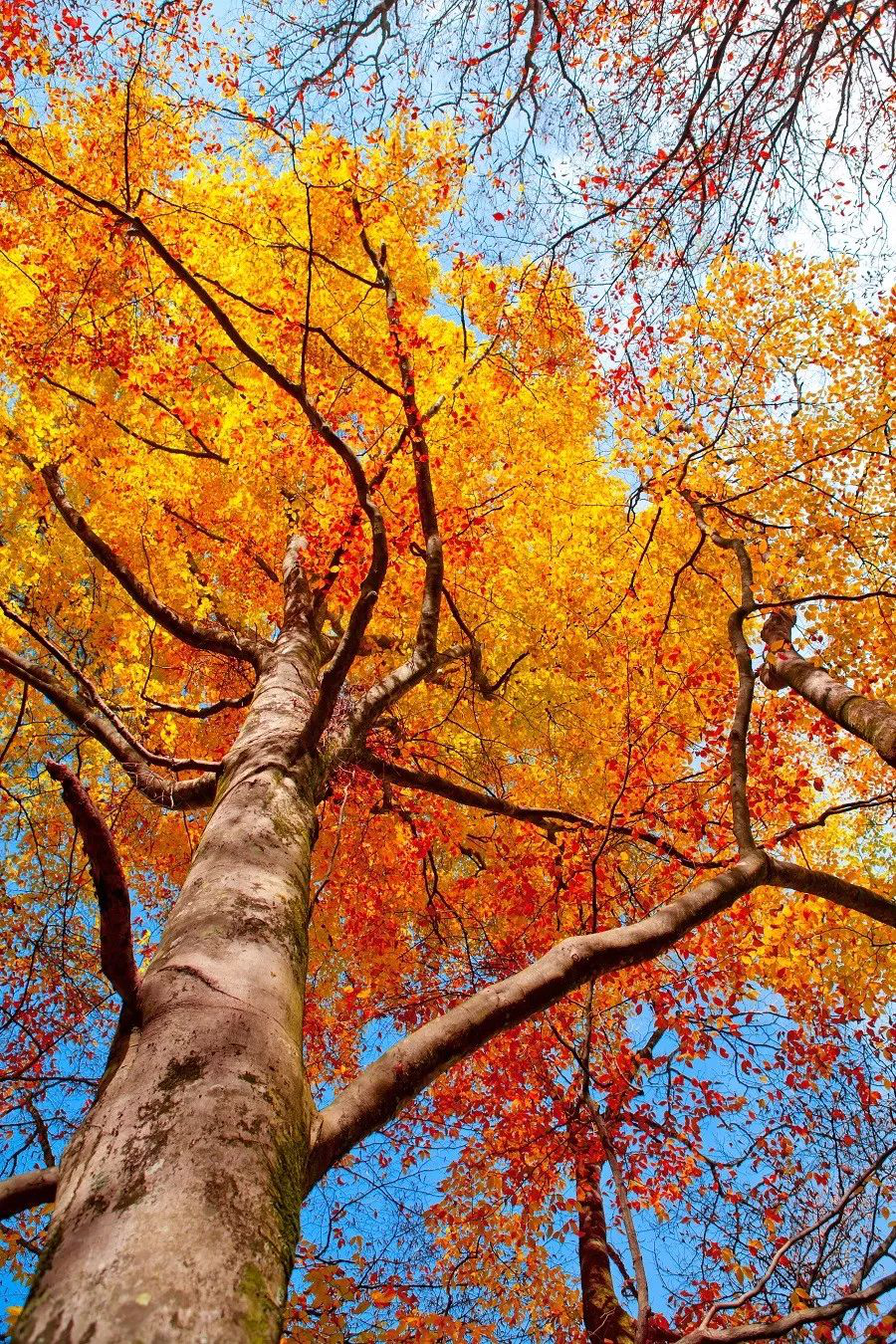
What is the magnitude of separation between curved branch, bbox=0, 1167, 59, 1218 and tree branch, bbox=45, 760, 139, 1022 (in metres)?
0.36

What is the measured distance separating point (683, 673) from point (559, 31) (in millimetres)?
7897

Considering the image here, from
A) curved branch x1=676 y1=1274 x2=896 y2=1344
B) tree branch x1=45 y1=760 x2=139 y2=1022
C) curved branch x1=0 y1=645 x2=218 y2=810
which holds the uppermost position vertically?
curved branch x1=0 y1=645 x2=218 y2=810

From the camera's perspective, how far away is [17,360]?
722cm

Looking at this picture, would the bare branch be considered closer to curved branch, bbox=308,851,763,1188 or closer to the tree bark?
curved branch, bbox=308,851,763,1188

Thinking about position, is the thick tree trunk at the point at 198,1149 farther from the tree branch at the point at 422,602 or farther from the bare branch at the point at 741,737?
the bare branch at the point at 741,737

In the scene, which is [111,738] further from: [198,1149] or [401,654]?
[401,654]

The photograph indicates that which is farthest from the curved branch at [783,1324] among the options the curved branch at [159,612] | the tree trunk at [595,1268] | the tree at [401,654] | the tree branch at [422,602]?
the curved branch at [159,612]

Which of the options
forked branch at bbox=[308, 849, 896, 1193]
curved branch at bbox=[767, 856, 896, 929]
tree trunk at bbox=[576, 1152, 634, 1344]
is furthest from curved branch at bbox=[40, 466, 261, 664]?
tree trunk at bbox=[576, 1152, 634, 1344]

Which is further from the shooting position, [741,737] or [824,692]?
[824,692]

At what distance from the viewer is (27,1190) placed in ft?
4.55

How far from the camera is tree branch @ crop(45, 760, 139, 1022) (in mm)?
1481

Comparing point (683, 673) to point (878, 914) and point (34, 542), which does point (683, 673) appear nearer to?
point (878, 914)

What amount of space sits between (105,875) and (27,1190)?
60 cm

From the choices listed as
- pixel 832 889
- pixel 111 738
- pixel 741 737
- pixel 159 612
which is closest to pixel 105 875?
pixel 111 738
